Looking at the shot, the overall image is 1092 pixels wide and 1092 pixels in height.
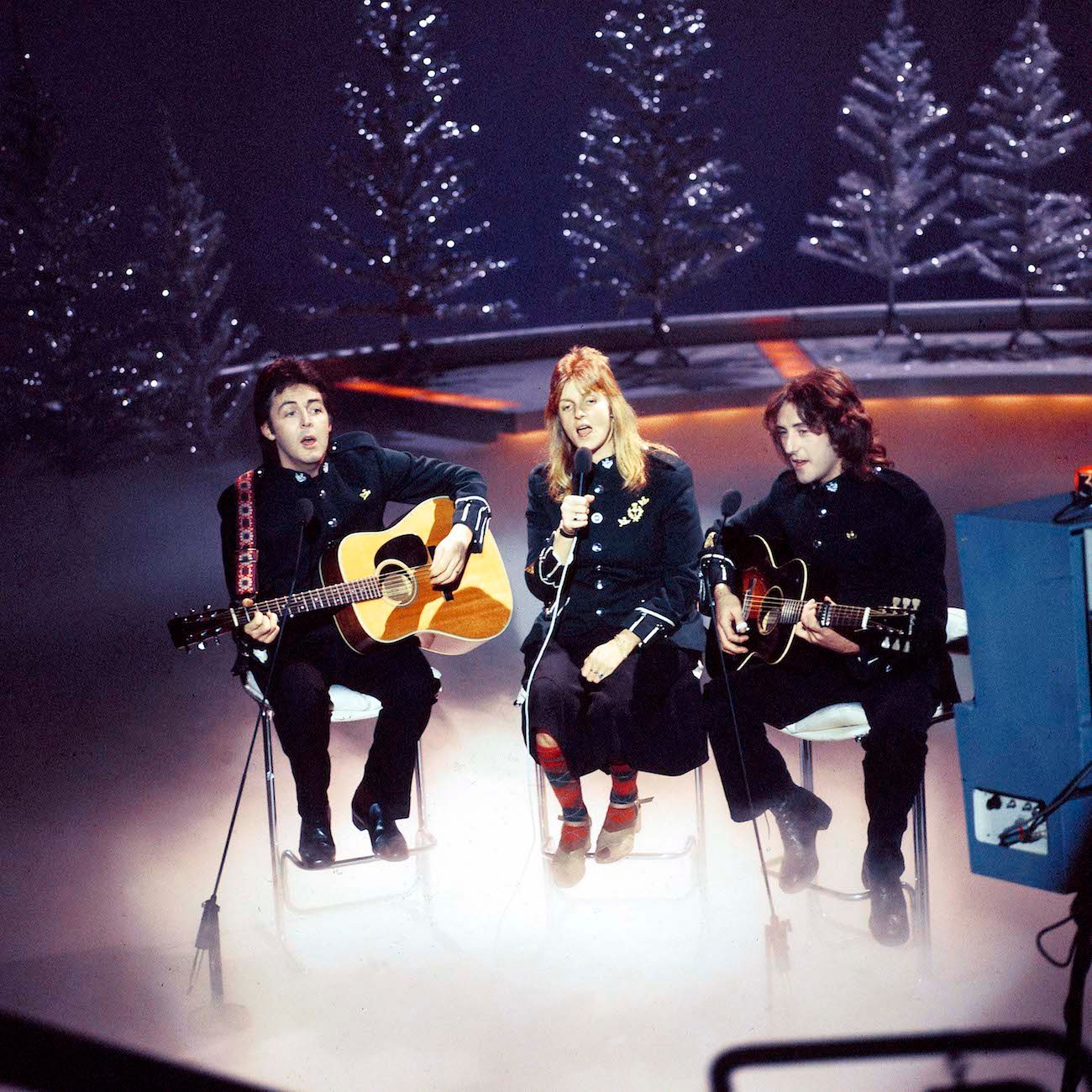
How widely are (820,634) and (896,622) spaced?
0.19 meters

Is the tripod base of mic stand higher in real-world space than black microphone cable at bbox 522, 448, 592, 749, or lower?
lower

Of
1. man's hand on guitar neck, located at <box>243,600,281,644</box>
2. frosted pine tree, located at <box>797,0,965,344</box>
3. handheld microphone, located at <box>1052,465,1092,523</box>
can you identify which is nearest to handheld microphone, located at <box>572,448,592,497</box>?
man's hand on guitar neck, located at <box>243,600,281,644</box>

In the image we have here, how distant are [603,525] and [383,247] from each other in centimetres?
891

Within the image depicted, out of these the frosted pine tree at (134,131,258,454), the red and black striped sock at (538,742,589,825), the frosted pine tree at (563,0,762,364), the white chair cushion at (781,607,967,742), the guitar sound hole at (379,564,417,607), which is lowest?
the red and black striped sock at (538,742,589,825)

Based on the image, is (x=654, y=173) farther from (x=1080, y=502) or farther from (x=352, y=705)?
(x=1080, y=502)

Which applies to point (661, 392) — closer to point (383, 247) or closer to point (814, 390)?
point (383, 247)

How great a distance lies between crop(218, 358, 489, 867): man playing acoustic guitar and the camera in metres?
3.49

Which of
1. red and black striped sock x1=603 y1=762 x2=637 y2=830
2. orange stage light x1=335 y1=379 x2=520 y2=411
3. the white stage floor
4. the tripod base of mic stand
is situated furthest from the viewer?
orange stage light x1=335 y1=379 x2=520 y2=411

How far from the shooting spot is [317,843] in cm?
356

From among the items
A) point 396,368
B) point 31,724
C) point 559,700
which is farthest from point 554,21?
point 559,700

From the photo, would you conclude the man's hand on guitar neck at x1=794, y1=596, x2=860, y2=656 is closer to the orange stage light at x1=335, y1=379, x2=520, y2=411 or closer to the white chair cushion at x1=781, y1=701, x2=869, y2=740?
the white chair cushion at x1=781, y1=701, x2=869, y2=740

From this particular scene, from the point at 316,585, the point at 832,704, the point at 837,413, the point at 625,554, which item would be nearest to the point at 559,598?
the point at 625,554

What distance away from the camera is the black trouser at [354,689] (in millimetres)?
3465

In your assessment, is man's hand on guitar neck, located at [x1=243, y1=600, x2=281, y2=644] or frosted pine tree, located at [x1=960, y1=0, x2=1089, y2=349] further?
frosted pine tree, located at [x1=960, y1=0, x2=1089, y2=349]
